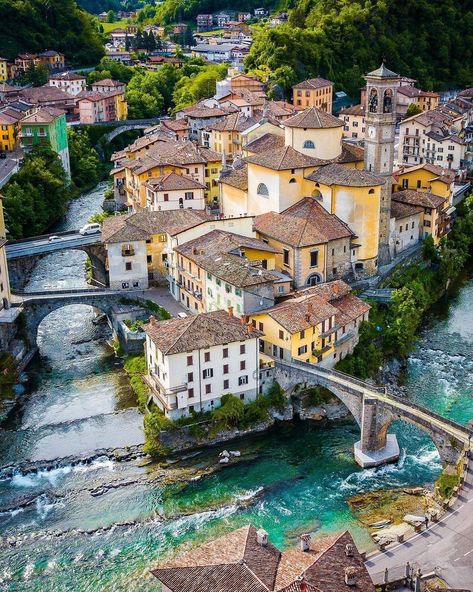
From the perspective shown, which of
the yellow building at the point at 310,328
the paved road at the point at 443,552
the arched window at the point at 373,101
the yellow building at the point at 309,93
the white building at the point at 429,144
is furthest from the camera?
the yellow building at the point at 309,93

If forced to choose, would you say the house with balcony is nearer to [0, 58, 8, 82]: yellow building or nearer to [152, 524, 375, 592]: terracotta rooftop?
[0, 58, 8, 82]: yellow building

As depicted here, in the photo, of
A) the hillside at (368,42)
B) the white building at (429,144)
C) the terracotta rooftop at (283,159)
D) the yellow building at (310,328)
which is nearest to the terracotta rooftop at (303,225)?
the terracotta rooftop at (283,159)

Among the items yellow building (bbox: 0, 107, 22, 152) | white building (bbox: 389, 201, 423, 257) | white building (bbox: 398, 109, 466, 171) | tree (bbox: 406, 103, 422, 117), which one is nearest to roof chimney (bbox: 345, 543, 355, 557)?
white building (bbox: 389, 201, 423, 257)

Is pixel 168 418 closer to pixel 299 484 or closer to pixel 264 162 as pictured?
pixel 299 484

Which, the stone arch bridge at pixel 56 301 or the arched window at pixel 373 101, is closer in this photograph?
the stone arch bridge at pixel 56 301

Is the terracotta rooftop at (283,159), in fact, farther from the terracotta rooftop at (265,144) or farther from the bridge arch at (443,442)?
the bridge arch at (443,442)

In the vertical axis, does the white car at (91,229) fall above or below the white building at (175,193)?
below

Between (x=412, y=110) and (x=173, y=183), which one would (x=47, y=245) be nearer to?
(x=173, y=183)
